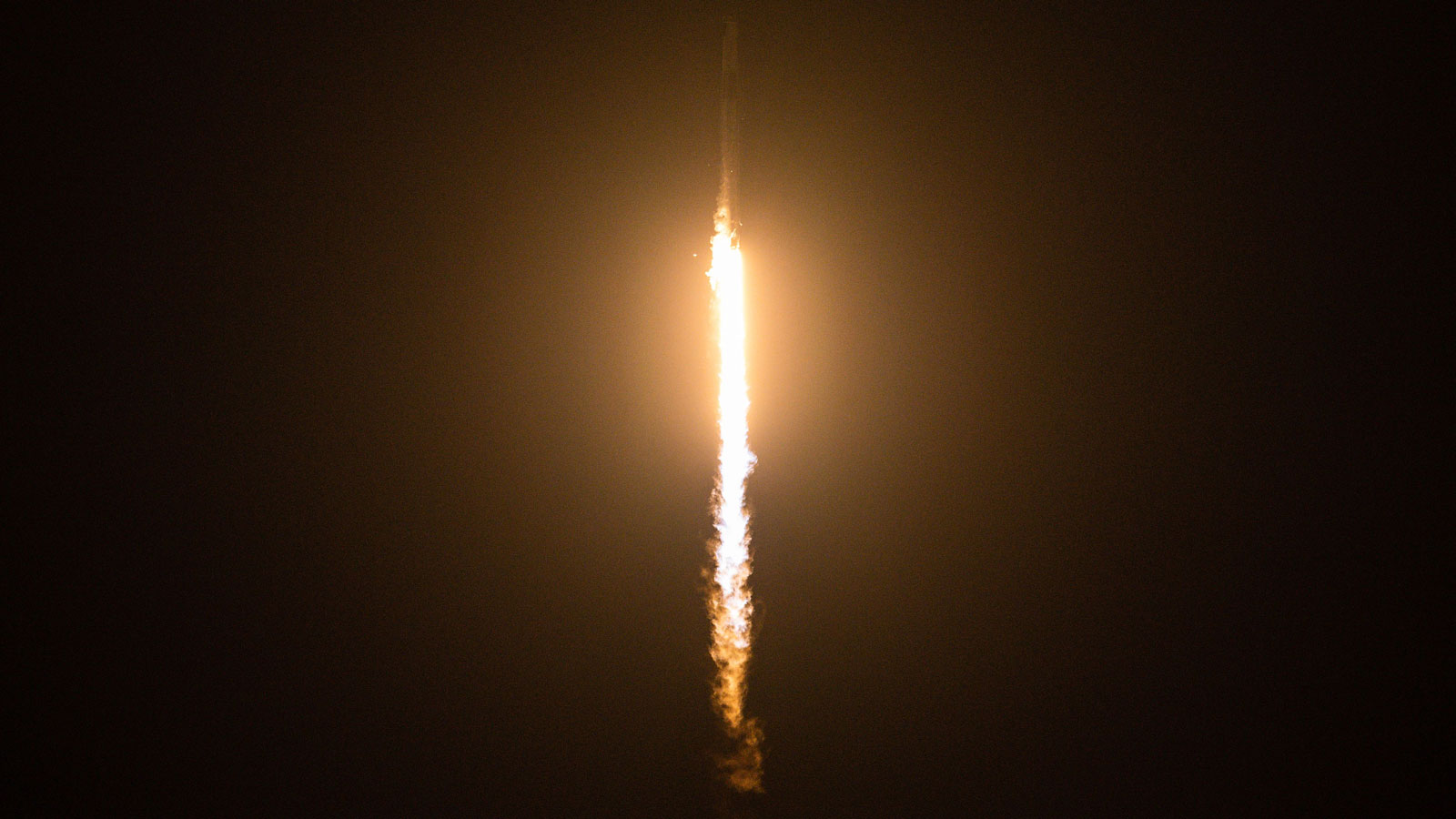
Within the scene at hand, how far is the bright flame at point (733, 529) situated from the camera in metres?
2.09

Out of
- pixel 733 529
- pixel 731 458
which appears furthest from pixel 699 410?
pixel 733 529

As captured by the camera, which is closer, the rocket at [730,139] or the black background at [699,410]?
the black background at [699,410]

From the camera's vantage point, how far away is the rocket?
2172 mm

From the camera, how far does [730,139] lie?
2184mm

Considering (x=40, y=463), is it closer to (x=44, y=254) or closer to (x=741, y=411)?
(x=44, y=254)

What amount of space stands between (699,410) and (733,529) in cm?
39

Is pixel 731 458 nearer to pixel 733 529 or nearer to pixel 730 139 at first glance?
pixel 733 529

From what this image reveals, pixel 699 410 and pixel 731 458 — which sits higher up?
pixel 699 410

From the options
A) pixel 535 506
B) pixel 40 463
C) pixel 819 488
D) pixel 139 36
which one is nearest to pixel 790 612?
pixel 819 488

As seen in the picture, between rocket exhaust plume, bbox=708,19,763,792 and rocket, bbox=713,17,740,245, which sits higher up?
rocket, bbox=713,17,740,245

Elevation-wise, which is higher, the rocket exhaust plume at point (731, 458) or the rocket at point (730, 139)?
the rocket at point (730, 139)

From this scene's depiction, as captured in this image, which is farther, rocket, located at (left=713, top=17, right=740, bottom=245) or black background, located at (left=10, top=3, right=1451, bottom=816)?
rocket, located at (left=713, top=17, right=740, bottom=245)

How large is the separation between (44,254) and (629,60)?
1.85 m

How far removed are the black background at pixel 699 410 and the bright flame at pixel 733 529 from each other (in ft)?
0.18
